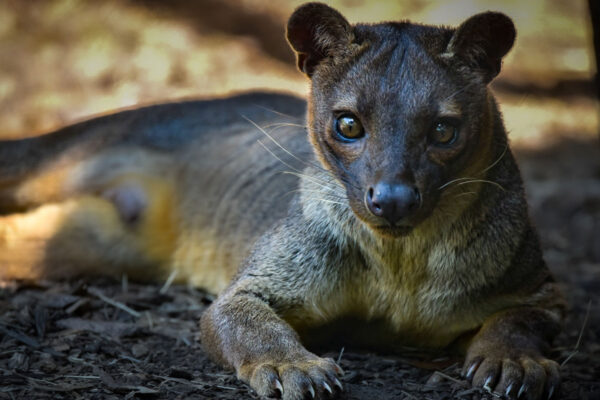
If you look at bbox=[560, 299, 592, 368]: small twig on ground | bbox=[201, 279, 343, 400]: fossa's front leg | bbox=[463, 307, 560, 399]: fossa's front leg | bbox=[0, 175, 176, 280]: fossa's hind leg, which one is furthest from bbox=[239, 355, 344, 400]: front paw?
bbox=[0, 175, 176, 280]: fossa's hind leg

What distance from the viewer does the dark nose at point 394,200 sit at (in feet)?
11.4

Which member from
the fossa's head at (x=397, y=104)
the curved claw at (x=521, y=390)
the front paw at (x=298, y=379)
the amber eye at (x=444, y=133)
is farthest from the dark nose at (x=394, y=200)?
the curved claw at (x=521, y=390)

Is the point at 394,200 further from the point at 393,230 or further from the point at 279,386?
the point at 279,386

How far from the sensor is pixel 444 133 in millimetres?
3756

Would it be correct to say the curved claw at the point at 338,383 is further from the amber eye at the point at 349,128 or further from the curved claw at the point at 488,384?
the amber eye at the point at 349,128

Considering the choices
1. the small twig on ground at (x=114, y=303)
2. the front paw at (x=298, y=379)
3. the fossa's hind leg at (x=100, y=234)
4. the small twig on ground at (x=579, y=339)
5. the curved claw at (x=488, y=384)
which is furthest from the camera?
the fossa's hind leg at (x=100, y=234)

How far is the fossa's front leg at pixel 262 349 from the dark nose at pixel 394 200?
0.71 metres

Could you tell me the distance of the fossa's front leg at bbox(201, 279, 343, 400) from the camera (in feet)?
11.3

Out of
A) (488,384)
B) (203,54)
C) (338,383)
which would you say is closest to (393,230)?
(338,383)

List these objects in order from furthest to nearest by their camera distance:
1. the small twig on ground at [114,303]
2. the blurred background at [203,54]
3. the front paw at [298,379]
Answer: the blurred background at [203,54] < the small twig on ground at [114,303] < the front paw at [298,379]

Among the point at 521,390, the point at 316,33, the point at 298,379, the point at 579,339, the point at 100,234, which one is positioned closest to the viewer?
the point at 298,379

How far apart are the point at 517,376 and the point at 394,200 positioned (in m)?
1.02

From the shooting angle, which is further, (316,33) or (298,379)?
(316,33)

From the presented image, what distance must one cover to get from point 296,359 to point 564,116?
5.79 metres
